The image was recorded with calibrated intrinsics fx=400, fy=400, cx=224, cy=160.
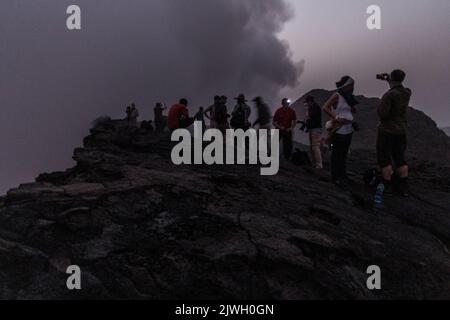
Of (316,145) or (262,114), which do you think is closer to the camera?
(316,145)

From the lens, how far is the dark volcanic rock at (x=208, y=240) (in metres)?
5.20

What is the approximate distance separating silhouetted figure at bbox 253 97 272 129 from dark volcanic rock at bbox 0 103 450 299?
6172 mm

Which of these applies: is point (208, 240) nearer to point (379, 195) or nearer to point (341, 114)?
point (379, 195)

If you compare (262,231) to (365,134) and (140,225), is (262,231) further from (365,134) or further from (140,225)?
(365,134)

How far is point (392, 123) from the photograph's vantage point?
884cm

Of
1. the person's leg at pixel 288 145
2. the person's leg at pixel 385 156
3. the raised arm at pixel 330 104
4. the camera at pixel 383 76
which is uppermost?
the camera at pixel 383 76

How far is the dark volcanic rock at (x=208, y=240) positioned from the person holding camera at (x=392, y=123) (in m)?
0.89

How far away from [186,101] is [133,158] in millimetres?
2799

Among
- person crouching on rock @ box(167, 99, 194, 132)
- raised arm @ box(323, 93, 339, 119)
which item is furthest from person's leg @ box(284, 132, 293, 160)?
raised arm @ box(323, 93, 339, 119)

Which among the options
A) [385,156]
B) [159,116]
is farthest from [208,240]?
[159,116]

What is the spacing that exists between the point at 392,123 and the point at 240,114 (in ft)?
22.0

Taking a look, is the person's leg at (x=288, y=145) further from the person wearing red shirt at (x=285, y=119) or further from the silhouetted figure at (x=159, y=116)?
the silhouetted figure at (x=159, y=116)

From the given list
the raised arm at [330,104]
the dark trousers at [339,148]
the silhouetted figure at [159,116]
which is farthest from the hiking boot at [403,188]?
the silhouetted figure at [159,116]

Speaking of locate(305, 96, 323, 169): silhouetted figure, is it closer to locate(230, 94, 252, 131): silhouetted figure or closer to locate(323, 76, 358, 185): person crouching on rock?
locate(230, 94, 252, 131): silhouetted figure
